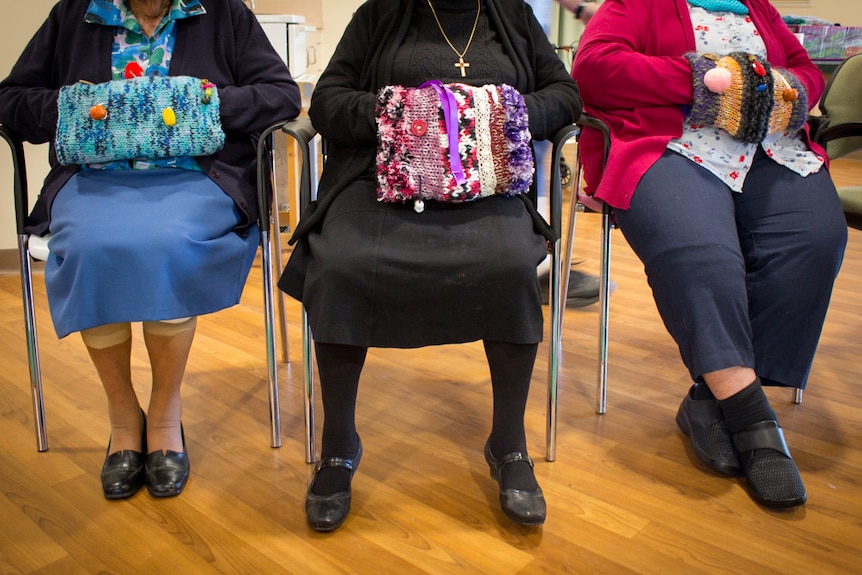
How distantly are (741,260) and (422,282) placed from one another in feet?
2.24

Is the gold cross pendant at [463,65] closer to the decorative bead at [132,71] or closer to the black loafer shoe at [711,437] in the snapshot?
the decorative bead at [132,71]

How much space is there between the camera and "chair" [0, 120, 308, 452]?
1.69 meters

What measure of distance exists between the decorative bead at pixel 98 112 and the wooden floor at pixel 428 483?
730mm

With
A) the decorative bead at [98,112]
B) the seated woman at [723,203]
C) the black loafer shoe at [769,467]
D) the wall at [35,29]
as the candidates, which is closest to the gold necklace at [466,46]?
the seated woman at [723,203]

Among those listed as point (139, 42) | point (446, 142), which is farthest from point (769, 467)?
point (139, 42)

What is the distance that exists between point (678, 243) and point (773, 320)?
0.88 ft

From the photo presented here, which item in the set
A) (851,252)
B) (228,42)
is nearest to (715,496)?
(228,42)

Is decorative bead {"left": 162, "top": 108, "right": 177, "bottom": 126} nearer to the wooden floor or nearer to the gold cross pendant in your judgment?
the gold cross pendant

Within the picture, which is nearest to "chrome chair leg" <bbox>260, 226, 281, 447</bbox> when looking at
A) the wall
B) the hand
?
the hand

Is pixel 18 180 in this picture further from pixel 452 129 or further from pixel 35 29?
pixel 35 29

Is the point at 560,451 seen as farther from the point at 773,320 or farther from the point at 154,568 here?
the point at 154,568

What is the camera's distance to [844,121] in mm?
2088

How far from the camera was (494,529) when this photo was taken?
5.02 ft

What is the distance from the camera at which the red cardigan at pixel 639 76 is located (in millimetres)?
1788
